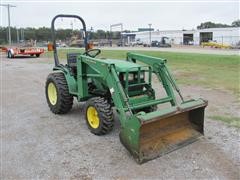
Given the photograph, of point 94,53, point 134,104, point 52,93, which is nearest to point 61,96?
point 52,93

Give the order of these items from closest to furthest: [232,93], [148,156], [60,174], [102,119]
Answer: [60,174] → [148,156] → [102,119] → [232,93]

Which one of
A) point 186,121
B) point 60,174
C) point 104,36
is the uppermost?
point 104,36

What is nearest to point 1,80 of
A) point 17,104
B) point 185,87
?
point 17,104

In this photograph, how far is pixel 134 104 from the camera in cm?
450

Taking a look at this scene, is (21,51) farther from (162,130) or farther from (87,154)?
(162,130)

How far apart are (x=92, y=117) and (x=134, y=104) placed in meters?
0.74

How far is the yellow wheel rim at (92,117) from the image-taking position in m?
4.64

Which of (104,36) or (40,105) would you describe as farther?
(104,36)

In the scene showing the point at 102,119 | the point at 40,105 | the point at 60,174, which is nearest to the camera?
the point at 60,174

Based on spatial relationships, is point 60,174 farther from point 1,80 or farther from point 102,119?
point 1,80

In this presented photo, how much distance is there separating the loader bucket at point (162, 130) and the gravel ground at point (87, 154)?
0.11 m

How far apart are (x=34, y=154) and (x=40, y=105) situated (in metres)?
2.81

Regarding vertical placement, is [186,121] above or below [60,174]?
above

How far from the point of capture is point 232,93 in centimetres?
764
